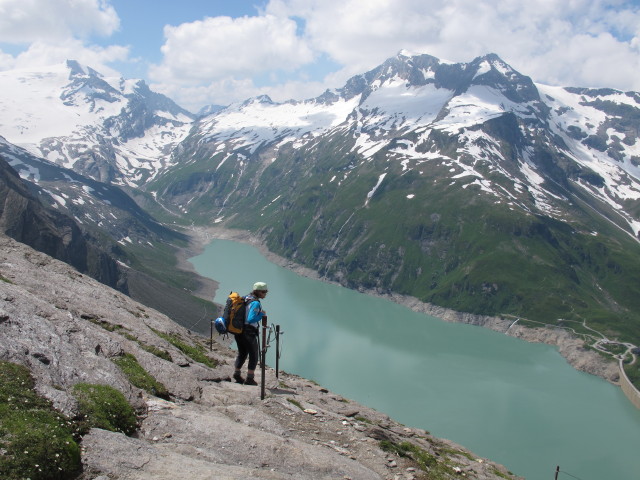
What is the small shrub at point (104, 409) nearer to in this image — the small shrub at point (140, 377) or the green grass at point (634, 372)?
the small shrub at point (140, 377)

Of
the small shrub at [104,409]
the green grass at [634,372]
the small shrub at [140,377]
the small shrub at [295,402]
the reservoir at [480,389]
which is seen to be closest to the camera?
the small shrub at [104,409]

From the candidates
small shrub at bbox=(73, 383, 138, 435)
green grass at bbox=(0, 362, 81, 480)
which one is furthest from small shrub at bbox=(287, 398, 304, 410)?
green grass at bbox=(0, 362, 81, 480)

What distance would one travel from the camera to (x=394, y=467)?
1744 cm

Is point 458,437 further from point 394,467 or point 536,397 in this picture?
point 394,467

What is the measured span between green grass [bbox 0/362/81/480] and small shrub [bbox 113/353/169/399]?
444 cm

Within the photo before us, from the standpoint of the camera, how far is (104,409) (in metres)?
13.2

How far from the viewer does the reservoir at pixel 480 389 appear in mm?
88062

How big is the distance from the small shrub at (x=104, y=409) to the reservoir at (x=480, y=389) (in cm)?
6332

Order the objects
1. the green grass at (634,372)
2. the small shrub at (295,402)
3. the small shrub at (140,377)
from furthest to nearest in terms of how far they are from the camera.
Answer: the green grass at (634,372), the small shrub at (295,402), the small shrub at (140,377)

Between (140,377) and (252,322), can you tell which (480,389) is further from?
(140,377)

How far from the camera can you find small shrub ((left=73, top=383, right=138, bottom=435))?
1267 cm

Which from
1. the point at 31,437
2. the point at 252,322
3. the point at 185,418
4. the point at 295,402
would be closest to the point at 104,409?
the point at 185,418

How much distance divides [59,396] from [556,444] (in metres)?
97.6

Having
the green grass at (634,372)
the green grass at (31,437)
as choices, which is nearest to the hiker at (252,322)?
the green grass at (31,437)
